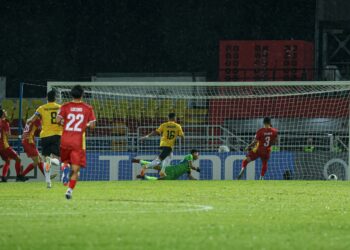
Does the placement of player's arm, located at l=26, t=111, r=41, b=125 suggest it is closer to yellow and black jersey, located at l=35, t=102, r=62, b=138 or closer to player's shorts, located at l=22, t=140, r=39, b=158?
yellow and black jersey, located at l=35, t=102, r=62, b=138

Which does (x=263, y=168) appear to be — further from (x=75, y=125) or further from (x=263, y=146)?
(x=75, y=125)

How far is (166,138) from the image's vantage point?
27922 millimetres

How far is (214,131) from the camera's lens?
33.4 m

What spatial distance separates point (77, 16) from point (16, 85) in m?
4.12

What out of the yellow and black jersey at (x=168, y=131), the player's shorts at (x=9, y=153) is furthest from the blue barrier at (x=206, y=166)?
the player's shorts at (x=9, y=153)

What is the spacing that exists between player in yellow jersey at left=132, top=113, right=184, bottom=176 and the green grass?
1075cm

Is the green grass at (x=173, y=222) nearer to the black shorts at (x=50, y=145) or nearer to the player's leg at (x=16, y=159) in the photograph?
the black shorts at (x=50, y=145)

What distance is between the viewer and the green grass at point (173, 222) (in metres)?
8.79

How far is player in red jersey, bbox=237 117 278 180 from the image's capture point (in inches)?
1085

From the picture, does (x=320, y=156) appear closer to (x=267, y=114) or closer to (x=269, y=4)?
(x=267, y=114)

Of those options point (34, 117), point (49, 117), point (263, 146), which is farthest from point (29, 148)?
point (263, 146)

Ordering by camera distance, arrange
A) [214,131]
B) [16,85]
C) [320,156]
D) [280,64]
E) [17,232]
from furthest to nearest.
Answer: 1. [16,85]
2. [280,64]
3. [214,131]
4. [320,156]
5. [17,232]

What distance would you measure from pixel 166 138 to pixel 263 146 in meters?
2.75

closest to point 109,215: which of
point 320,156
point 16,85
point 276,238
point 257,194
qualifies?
point 276,238
